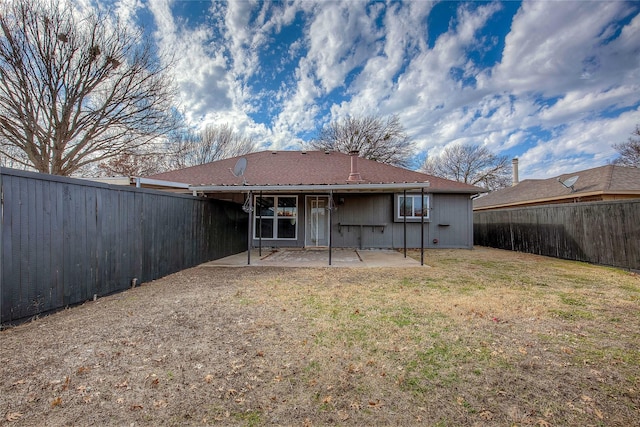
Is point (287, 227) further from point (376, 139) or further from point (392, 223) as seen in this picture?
point (376, 139)

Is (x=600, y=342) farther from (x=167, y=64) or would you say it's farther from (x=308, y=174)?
(x=167, y=64)

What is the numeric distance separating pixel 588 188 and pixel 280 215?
11.9m

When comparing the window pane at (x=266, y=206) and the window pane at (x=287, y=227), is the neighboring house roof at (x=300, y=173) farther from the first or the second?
the window pane at (x=287, y=227)

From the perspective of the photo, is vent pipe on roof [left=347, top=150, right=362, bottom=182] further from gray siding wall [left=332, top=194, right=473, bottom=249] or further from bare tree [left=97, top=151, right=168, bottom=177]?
bare tree [left=97, top=151, right=168, bottom=177]

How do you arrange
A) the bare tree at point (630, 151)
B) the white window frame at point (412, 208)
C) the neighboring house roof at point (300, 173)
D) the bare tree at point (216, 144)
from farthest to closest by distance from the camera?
the bare tree at point (216, 144), the bare tree at point (630, 151), the neighboring house roof at point (300, 173), the white window frame at point (412, 208)

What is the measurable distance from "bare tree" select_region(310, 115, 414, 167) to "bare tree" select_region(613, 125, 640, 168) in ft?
56.8

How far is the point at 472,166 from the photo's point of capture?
27156 millimetres

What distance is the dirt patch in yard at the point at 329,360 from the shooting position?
1.75 metres

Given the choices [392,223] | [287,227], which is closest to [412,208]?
[392,223]

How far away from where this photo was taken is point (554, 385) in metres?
2.03

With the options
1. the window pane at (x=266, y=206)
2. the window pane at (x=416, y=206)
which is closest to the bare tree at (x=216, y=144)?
the window pane at (x=266, y=206)

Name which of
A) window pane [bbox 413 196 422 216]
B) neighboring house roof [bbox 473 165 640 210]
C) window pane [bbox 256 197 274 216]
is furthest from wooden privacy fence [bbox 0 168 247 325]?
neighboring house roof [bbox 473 165 640 210]

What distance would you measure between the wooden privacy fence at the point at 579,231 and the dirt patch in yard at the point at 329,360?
9.35 ft

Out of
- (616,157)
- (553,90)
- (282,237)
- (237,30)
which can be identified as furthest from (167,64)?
(616,157)
